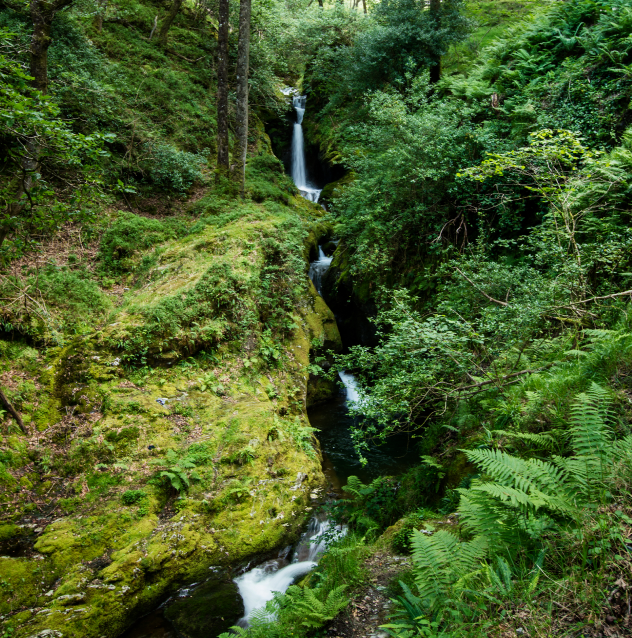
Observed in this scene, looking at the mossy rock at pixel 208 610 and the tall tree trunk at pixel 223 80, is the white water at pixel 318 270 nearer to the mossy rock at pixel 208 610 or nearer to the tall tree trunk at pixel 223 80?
the tall tree trunk at pixel 223 80

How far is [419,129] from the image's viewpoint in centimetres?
1019

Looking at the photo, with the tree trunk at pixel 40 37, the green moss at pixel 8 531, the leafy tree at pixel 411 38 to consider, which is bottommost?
the green moss at pixel 8 531

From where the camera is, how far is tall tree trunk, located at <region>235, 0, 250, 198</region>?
40.3 feet

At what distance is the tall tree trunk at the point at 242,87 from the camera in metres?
12.3

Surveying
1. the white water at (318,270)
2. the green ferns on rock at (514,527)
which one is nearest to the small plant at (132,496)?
the green ferns on rock at (514,527)

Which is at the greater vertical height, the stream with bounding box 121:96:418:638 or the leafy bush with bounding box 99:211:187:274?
the leafy bush with bounding box 99:211:187:274

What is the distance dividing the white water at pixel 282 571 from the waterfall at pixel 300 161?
576 inches

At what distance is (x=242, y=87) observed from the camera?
12719 millimetres

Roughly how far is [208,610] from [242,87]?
13.5m

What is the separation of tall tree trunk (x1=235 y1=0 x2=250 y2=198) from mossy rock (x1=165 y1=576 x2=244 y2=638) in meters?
11.2

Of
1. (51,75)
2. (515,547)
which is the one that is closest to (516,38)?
(51,75)

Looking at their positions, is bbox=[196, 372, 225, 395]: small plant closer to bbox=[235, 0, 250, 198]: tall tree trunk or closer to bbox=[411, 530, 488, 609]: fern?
bbox=[411, 530, 488, 609]: fern

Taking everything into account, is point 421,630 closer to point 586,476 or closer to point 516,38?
point 586,476

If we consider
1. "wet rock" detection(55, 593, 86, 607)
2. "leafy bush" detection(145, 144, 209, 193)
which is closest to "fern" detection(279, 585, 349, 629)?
"wet rock" detection(55, 593, 86, 607)
